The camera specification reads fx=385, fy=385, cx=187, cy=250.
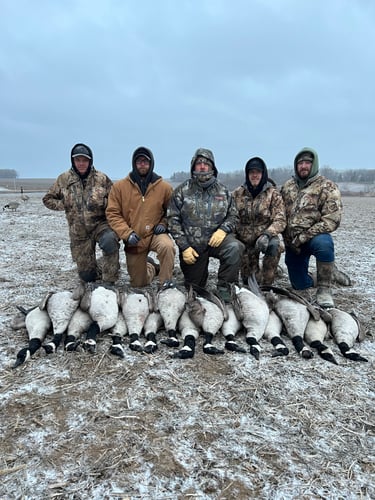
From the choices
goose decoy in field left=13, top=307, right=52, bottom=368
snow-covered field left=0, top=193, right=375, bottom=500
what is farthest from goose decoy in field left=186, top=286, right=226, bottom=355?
goose decoy in field left=13, top=307, right=52, bottom=368

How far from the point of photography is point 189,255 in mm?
5043

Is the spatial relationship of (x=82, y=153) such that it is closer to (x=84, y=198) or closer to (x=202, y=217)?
(x=84, y=198)

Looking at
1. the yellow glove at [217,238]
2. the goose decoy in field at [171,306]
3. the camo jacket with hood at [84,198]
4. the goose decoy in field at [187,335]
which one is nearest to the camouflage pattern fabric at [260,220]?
the yellow glove at [217,238]

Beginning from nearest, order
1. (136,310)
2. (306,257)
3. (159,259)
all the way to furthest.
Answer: (136,310)
(159,259)
(306,257)

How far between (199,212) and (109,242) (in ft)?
4.34

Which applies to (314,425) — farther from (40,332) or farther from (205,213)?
(205,213)

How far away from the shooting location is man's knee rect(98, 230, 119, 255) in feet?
17.6

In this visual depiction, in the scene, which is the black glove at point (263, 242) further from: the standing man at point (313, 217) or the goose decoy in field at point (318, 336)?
the goose decoy in field at point (318, 336)

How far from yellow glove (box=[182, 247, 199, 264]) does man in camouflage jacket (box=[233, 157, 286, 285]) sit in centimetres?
88

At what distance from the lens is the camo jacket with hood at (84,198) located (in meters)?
5.70

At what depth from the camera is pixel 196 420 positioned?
9.26 feet

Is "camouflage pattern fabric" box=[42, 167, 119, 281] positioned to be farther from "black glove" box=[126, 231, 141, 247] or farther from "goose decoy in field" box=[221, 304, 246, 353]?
"goose decoy in field" box=[221, 304, 246, 353]

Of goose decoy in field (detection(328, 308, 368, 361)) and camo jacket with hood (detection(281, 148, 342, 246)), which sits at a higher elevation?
camo jacket with hood (detection(281, 148, 342, 246))

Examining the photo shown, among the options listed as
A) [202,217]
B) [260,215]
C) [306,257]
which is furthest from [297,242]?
[202,217]
